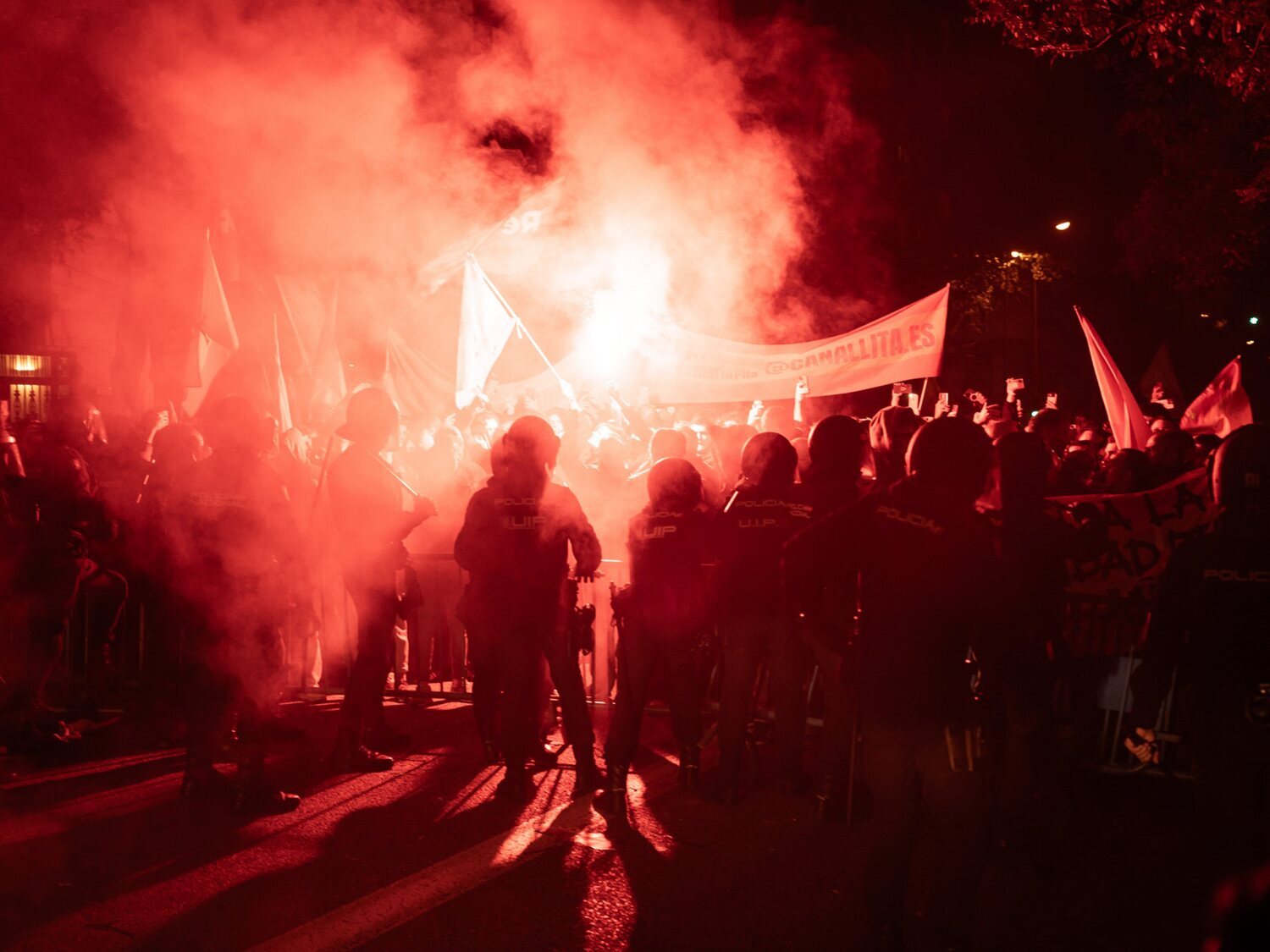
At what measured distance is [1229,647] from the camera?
4.06 meters

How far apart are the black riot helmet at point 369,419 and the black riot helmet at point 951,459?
3612mm

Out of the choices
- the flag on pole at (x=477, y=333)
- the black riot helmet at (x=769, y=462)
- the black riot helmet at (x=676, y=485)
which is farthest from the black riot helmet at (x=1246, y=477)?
the flag on pole at (x=477, y=333)

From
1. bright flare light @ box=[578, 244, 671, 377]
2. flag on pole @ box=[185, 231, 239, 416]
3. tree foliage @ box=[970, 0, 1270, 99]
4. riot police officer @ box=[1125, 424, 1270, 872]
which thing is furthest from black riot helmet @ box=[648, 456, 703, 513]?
bright flare light @ box=[578, 244, 671, 377]

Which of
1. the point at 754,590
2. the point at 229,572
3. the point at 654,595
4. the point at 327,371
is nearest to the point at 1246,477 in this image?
the point at 754,590

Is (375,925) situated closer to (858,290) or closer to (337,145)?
(337,145)

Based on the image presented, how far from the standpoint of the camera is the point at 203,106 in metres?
7.09

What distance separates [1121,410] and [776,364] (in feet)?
10.2

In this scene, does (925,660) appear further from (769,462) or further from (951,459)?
(769,462)

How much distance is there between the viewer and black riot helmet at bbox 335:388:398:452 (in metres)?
6.49

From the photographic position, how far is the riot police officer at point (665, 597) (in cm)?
583

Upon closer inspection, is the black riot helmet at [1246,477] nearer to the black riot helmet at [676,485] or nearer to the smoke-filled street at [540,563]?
the smoke-filled street at [540,563]

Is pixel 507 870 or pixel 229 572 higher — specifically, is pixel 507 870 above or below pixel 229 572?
below

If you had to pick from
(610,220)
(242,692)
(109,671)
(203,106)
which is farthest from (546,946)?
(610,220)

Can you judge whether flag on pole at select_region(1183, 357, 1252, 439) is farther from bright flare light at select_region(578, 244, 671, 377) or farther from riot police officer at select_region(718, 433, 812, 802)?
bright flare light at select_region(578, 244, 671, 377)
